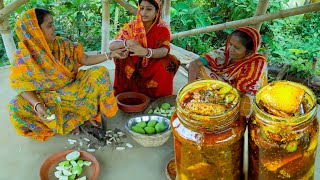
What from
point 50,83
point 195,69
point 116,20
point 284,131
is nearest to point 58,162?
point 50,83

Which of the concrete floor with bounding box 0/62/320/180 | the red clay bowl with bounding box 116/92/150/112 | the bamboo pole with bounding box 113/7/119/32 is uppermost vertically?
the bamboo pole with bounding box 113/7/119/32

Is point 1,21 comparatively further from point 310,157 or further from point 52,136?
point 310,157

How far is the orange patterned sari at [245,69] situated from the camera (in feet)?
9.49

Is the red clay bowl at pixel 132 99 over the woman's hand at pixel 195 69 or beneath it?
beneath

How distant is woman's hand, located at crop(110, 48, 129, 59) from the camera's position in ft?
10.0

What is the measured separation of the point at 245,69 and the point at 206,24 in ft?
10.7

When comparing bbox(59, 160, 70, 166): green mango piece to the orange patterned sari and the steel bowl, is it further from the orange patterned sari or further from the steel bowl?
the orange patterned sari

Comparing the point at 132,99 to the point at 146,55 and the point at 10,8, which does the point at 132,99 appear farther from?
the point at 10,8

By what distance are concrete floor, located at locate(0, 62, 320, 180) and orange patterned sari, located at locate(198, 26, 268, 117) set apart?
766 mm

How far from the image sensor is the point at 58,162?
8.53ft

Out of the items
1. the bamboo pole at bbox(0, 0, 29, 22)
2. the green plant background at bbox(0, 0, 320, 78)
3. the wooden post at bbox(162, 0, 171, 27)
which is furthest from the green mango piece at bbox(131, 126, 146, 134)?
the green plant background at bbox(0, 0, 320, 78)

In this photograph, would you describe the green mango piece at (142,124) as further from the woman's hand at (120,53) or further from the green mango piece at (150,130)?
the woman's hand at (120,53)

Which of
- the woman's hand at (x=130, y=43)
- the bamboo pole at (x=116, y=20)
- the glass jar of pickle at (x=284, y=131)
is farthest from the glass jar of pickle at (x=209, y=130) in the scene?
the bamboo pole at (x=116, y=20)

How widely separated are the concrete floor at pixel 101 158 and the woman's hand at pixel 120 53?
2.07ft
